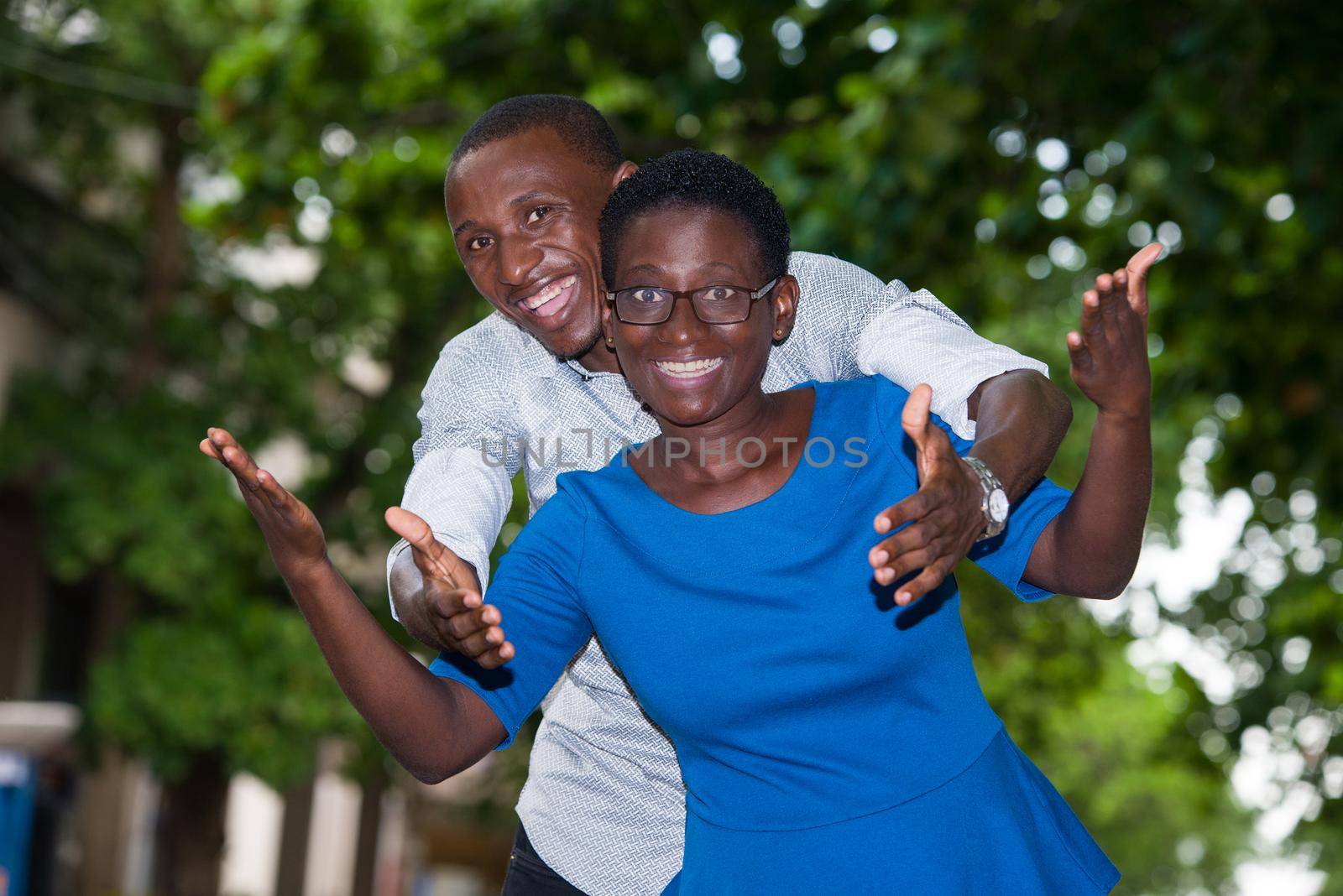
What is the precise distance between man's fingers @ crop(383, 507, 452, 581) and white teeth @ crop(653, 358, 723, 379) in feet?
1.25

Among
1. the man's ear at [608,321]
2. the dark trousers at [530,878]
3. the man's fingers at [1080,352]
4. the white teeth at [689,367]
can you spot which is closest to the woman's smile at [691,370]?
the white teeth at [689,367]

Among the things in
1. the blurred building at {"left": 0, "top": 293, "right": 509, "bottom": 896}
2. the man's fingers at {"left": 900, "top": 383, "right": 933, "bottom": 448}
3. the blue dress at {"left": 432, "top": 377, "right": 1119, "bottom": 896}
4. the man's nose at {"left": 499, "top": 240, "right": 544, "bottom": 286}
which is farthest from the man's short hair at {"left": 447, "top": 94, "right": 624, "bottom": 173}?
the blurred building at {"left": 0, "top": 293, "right": 509, "bottom": 896}

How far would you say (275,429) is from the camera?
12.6 m

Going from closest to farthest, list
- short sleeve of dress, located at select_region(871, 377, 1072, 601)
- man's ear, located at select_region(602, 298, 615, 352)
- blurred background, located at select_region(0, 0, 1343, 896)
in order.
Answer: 1. short sleeve of dress, located at select_region(871, 377, 1072, 601)
2. man's ear, located at select_region(602, 298, 615, 352)
3. blurred background, located at select_region(0, 0, 1343, 896)

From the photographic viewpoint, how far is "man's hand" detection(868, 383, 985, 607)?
66.1 inches

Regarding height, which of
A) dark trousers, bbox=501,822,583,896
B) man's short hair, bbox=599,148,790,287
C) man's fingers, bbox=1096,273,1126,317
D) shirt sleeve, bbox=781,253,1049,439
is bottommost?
dark trousers, bbox=501,822,583,896

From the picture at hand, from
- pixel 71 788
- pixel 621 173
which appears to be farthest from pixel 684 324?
pixel 71 788

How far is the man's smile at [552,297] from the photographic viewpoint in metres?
2.58

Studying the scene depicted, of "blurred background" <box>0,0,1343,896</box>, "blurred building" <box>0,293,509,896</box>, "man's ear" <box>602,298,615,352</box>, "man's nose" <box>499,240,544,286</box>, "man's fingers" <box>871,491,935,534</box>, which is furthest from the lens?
"blurred building" <box>0,293,509,896</box>

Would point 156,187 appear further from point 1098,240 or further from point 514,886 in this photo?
point 514,886

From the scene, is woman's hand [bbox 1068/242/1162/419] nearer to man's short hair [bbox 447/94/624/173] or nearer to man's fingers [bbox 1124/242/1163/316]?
man's fingers [bbox 1124/242/1163/316]

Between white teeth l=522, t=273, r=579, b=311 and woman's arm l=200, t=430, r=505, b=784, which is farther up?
white teeth l=522, t=273, r=579, b=311

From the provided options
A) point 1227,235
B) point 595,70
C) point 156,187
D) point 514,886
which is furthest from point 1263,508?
point 156,187

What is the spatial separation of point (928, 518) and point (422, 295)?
1189cm
